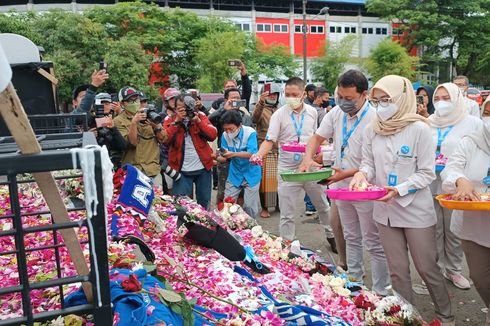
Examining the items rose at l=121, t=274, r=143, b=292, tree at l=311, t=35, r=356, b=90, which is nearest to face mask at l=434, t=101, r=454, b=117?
rose at l=121, t=274, r=143, b=292

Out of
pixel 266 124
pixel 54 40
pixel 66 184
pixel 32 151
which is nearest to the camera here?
pixel 32 151

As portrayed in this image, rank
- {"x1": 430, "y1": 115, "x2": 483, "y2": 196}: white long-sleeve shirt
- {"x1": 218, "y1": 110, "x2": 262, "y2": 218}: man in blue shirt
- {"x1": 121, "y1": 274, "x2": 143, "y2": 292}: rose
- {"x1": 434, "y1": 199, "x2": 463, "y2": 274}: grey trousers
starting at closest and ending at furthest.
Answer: {"x1": 121, "y1": 274, "x2": 143, "y2": 292}: rose < {"x1": 430, "y1": 115, "x2": 483, "y2": 196}: white long-sleeve shirt < {"x1": 434, "y1": 199, "x2": 463, "y2": 274}: grey trousers < {"x1": 218, "y1": 110, "x2": 262, "y2": 218}: man in blue shirt

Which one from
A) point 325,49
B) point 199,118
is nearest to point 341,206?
A: point 199,118

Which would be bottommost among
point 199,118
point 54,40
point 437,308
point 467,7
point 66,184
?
point 437,308

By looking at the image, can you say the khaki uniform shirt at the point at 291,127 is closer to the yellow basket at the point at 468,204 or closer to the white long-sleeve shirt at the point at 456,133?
the white long-sleeve shirt at the point at 456,133

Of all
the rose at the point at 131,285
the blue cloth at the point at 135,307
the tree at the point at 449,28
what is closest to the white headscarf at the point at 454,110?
the blue cloth at the point at 135,307

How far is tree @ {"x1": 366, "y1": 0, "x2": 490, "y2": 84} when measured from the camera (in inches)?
1645

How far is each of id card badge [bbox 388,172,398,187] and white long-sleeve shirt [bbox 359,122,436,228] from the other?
1 centimetres

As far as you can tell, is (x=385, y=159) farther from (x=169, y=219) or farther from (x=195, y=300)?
(x=195, y=300)

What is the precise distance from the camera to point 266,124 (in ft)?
22.8

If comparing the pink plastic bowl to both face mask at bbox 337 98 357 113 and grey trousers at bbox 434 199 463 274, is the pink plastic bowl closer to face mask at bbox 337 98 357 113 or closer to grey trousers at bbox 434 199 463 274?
face mask at bbox 337 98 357 113

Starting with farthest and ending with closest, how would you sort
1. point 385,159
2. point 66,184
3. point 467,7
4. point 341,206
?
point 467,7, point 341,206, point 385,159, point 66,184

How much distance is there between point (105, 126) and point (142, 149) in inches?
26.8

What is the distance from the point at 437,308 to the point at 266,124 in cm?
420
